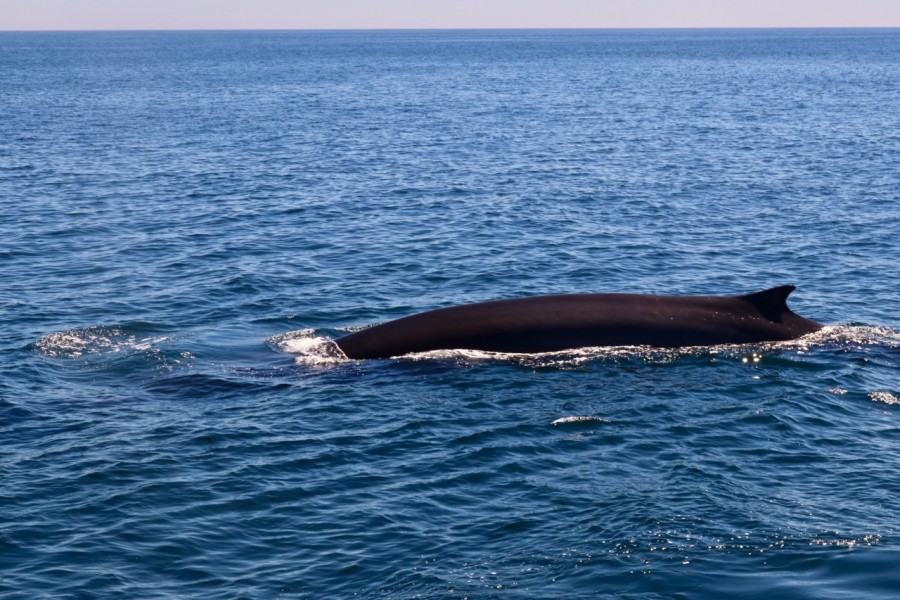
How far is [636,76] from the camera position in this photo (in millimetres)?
148750

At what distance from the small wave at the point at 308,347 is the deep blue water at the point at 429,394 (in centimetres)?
9

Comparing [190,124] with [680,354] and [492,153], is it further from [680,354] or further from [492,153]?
[680,354]

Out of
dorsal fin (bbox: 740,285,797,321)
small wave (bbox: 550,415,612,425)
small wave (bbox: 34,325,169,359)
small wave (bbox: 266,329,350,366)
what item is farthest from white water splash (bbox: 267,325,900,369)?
small wave (bbox: 34,325,169,359)

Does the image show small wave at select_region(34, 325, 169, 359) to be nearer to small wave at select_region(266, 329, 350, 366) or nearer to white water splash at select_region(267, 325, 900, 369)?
small wave at select_region(266, 329, 350, 366)

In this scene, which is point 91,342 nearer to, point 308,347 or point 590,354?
point 308,347

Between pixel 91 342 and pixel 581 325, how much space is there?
37.9ft

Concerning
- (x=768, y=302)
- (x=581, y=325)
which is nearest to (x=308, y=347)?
(x=581, y=325)

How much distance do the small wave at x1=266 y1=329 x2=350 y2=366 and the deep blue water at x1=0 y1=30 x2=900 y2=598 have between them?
0.30ft

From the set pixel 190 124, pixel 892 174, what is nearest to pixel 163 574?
pixel 892 174

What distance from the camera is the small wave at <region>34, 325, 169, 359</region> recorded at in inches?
1027

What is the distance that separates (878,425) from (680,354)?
437cm

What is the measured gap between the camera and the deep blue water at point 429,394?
16172mm

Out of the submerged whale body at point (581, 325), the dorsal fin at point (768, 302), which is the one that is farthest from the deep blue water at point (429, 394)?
the dorsal fin at point (768, 302)

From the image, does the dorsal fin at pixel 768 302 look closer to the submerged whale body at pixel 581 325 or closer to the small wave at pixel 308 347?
the submerged whale body at pixel 581 325
